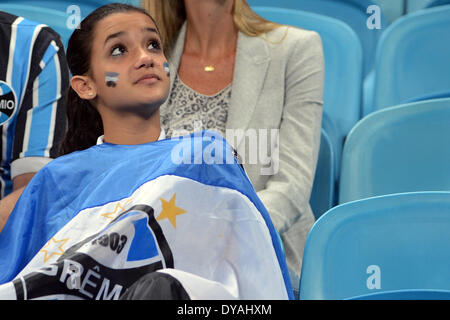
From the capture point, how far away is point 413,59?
1.34 m

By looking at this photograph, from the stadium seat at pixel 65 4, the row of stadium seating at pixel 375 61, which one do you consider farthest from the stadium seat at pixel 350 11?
the stadium seat at pixel 65 4

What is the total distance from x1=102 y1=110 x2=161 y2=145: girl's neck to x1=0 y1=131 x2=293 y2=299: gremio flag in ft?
0.13

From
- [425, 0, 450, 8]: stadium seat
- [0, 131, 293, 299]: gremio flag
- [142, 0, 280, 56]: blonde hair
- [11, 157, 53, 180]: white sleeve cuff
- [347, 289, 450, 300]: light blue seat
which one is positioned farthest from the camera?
[425, 0, 450, 8]: stadium seat

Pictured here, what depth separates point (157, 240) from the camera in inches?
25.4

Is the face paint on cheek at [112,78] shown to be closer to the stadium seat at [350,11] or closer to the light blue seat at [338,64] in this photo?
the light blue seat at [338,64]

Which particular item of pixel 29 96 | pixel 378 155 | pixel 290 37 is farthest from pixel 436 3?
pixel 29 96

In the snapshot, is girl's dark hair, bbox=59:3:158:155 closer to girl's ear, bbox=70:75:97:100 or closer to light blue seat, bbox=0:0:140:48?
girl's ear, bbox=70:75:97:100

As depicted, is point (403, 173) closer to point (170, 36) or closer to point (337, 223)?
point (337, 223)

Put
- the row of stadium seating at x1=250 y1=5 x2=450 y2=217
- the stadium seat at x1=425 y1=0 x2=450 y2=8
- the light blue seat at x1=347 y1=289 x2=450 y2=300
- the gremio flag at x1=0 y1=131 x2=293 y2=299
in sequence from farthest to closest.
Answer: the stadium seat at x1=425 y1=0 x2=450 y2=8 → the row of stadium seating at x1=250 y1=5 x2=450 y2=217 → the light blue seat at x1=347 y1=289 x2=450 y2=300 → the gremio flag at x1=0 y1=131 x2=293 y2=299

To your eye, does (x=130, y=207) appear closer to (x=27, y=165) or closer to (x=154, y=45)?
(x=154, y=45)

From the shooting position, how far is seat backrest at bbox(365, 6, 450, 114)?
51.8 inches

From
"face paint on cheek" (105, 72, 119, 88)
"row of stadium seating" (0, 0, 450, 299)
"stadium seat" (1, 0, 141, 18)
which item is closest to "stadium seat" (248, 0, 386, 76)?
"row of stadium seating" (0, 0, 450, 299)

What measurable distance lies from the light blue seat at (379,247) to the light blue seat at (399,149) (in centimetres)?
24

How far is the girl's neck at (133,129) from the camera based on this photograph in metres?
0.80
